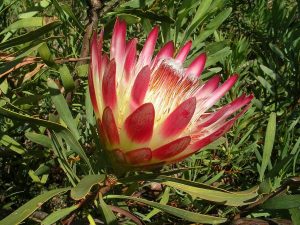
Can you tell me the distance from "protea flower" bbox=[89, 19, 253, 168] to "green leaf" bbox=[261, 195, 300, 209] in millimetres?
160

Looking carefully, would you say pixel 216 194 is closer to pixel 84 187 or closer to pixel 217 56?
pixel 84 187

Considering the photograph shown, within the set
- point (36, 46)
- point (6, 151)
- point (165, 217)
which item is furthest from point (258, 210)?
point (6, 151)

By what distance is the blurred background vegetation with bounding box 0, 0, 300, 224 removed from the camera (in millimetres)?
921

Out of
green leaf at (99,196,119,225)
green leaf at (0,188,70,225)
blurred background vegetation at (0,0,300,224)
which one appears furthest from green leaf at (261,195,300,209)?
green leaf at (0,188,70,225)

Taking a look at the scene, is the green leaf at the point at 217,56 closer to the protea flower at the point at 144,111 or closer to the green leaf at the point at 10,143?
the protea flower at the point at 144,111

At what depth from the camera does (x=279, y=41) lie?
4.96 ft

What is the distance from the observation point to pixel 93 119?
99 centimetres

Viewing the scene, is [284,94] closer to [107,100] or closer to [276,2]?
[276,2]

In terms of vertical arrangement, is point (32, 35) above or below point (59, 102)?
above

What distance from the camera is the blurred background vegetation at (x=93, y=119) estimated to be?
3.02ft

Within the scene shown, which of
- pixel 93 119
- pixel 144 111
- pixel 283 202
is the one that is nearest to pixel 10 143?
pixel 93 119

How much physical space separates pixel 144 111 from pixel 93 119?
1.00ft

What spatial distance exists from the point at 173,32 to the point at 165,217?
0.45 meters

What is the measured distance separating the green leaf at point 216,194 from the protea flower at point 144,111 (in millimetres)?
70
